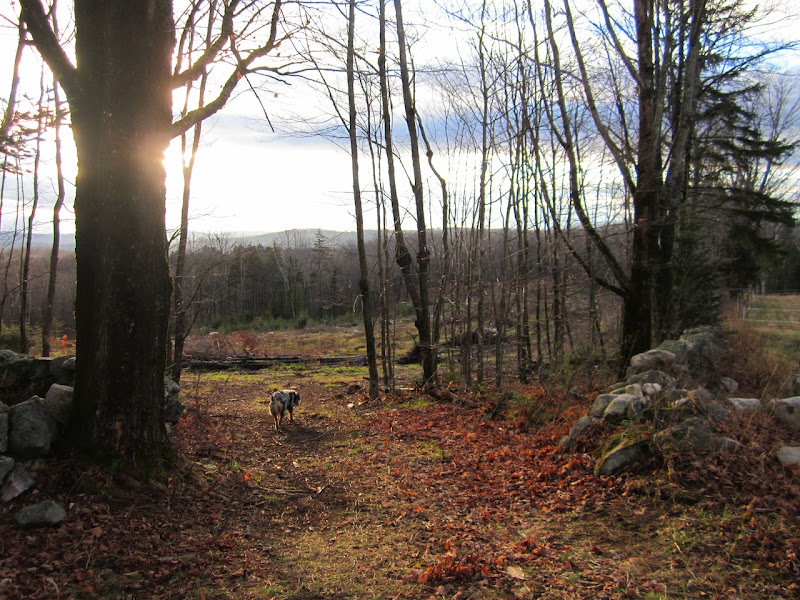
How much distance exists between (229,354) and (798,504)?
847 inches

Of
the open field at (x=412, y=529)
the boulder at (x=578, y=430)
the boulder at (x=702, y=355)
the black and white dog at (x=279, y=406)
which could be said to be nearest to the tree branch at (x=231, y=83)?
the open field at (x=412, y=529)

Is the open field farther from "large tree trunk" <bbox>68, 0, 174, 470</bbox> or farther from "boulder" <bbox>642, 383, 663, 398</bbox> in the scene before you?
"boulder" <bbox>642, 383, 663, 398</bbox>

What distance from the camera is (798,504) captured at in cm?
406

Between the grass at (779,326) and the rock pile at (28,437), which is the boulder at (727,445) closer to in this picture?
the rock pile at (28,437)

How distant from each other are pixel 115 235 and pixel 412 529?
3.57 meters

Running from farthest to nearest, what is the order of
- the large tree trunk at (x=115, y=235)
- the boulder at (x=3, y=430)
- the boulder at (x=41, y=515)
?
the large tree trunk at (x=115, y=235), the boulder at (x=3, y=430), the boulder at (x=41, y=515)

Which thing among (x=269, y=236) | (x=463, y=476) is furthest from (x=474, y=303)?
(x=269, y=236)

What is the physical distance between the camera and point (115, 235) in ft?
14.5

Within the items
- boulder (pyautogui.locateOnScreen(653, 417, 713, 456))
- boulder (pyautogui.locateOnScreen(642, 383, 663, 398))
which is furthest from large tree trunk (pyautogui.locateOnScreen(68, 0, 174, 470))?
boulder (pyautogui.locateOnScreen(642, 383, 663, 398))

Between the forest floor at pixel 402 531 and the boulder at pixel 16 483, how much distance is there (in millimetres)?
70

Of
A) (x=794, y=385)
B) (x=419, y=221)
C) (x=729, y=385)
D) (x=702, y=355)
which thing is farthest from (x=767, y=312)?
(x=419, y=221)

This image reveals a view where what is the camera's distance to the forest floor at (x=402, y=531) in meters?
3.39

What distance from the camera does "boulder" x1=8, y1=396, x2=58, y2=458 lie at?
414 centimetres

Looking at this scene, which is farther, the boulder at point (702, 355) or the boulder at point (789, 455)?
the boulder at point (702, 355)
